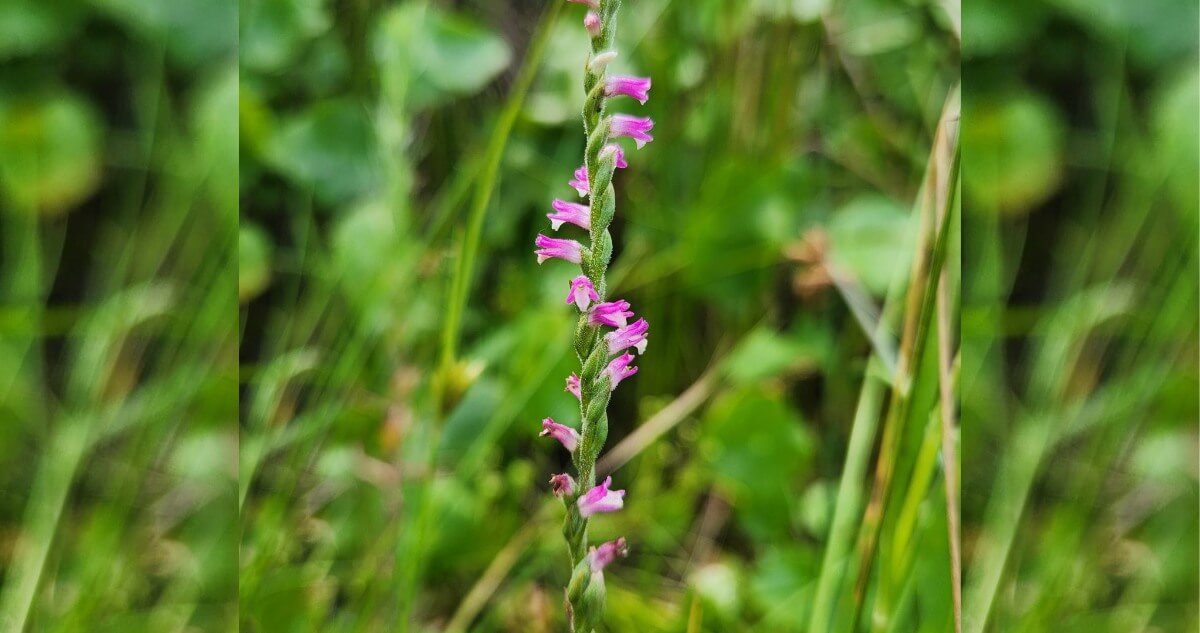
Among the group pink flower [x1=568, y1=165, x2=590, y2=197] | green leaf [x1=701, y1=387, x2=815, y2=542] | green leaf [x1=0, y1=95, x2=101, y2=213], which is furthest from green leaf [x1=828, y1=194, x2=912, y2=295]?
green leaf [x1=0, y1=95, x2=101, y2=213]

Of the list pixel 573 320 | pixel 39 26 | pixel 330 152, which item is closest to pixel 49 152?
pixel 39 26

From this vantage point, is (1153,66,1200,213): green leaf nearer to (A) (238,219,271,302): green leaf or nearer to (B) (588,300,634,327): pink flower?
(B) (588,300,634,327): pink flower

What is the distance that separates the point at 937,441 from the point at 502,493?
0.33 meters

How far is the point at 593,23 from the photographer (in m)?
0.29

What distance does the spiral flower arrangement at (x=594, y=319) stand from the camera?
300mm

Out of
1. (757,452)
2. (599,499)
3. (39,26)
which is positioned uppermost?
(39,26)

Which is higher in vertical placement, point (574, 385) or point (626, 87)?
point (626, 87)

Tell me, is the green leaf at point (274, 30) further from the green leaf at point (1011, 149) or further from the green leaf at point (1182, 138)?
the green leaf at point (1182, 138)

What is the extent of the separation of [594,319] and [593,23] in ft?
0.32

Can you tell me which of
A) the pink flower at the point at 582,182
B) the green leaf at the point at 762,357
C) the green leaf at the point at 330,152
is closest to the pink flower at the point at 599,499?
the pink flower at the point at 582,182

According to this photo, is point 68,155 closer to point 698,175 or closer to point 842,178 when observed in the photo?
point 698,175

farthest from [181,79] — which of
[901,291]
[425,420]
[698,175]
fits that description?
[901,291]

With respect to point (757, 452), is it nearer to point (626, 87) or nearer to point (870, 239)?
point (870, 239)

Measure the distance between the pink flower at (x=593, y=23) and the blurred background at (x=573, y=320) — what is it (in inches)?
6.6
